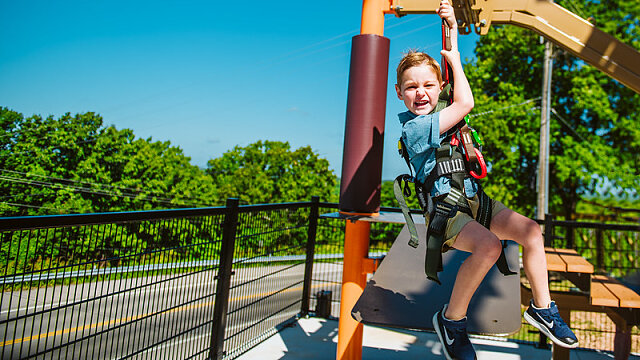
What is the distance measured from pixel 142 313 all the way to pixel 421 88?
245 cm

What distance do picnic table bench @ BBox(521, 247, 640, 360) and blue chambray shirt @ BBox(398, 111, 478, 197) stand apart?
206cm

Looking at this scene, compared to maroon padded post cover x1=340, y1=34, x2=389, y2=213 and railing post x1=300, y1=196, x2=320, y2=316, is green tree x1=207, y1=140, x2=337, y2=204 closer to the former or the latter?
railing post x1=300, y1=196, x2=320, y2=316

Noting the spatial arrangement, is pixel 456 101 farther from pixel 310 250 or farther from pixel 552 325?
pixel 310 250

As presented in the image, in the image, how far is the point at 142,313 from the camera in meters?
3.17

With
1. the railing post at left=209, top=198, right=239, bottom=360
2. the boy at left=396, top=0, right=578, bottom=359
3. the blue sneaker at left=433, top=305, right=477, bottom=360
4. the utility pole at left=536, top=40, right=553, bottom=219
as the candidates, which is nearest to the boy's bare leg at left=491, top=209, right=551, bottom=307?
the boy at left=396, top=0, right=578, bottom=359

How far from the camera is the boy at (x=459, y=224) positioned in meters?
2.12

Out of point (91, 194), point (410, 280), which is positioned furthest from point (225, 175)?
point (410, 280)

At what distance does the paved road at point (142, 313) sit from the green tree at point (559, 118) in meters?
13.4

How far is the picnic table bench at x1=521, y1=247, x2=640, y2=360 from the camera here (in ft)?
11.6

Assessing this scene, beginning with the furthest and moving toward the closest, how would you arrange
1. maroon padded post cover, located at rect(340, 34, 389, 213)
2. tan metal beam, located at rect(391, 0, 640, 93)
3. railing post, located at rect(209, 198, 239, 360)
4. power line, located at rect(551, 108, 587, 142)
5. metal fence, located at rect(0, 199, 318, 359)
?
power line, located at rect(551, 108, 587, 142) < railing post, located at rect(209, 198, 239, 360) < maroon padded post cover, located at rect(340, 34, 389, 213) < tan metal beam, located at rect(391, 0, 640, 93) < metal fence, located at rect(0, 199, 318, 359)

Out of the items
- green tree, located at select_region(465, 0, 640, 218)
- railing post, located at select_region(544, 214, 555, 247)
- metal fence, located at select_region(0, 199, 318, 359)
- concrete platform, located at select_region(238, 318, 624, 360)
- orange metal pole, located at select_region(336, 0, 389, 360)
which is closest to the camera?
metal fence, located at select_region(0, 199, 318, 359)

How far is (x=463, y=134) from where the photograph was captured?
86.4 inches

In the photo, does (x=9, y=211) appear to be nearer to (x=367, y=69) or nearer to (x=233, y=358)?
(x=233, y=358)

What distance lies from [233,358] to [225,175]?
71.9 ft
